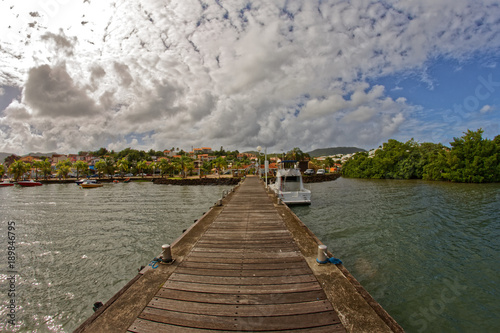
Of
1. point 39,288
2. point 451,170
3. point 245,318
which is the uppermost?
point 451,170

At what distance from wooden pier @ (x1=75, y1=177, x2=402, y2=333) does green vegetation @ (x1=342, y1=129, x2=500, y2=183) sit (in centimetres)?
4766

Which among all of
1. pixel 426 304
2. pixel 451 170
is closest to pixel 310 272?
pixel 426 304

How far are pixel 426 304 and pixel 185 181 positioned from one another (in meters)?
47.2

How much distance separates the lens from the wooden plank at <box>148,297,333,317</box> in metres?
3.49

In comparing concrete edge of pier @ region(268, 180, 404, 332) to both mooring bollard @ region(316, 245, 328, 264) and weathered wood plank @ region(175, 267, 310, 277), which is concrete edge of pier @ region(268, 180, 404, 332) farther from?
weathered wood plank @ region(175, 267, 310, 277)

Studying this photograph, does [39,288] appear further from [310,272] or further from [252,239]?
[310,272]

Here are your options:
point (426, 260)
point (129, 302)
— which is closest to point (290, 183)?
point (426, 260)

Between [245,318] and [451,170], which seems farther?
[451,170]

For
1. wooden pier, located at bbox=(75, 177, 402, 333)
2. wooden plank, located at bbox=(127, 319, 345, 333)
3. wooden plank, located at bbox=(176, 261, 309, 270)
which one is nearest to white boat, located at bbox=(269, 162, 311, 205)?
wooden pier, located at bbox=(75, 177, 402, 333)

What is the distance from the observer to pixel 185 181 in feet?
157

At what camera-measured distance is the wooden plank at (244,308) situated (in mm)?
3486

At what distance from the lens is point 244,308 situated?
3.61 metres

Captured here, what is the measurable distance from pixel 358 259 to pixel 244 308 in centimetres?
638

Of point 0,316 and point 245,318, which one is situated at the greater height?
point 245,318
